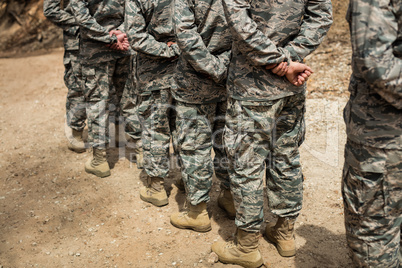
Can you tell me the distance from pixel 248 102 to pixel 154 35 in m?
1.37

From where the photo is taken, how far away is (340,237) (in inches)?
140

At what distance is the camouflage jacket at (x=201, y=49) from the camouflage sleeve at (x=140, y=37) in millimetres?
386

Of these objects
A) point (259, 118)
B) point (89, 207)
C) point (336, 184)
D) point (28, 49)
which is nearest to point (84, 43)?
point (89, 207)

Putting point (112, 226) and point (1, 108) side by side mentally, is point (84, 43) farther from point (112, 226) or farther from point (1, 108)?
point (1, 108)

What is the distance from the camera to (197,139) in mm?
3529

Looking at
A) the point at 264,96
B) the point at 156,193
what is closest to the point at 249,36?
the point at 264,96

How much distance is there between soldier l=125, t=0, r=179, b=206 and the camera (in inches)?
146

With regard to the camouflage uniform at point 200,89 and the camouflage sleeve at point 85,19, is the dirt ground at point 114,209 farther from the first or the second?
the camouflage sleeve at point 85,19

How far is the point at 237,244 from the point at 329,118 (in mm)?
2936

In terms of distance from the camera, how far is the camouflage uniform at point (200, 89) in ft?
10.2

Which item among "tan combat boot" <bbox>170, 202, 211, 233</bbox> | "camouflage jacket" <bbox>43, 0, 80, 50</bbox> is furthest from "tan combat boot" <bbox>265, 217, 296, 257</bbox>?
"camouflage jacket" <bbox>43, 0, 80, 50</bbox>

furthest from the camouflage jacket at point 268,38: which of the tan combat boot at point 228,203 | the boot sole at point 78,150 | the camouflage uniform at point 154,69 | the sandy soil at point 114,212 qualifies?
the boot sole at point 78,150

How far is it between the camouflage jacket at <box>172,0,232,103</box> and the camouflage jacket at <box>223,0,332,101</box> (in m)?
0.27

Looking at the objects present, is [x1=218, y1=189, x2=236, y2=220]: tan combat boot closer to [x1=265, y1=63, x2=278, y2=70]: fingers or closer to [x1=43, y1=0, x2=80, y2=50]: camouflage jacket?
[x1=265, y1=63, x2=278, y2=70]: fingers
